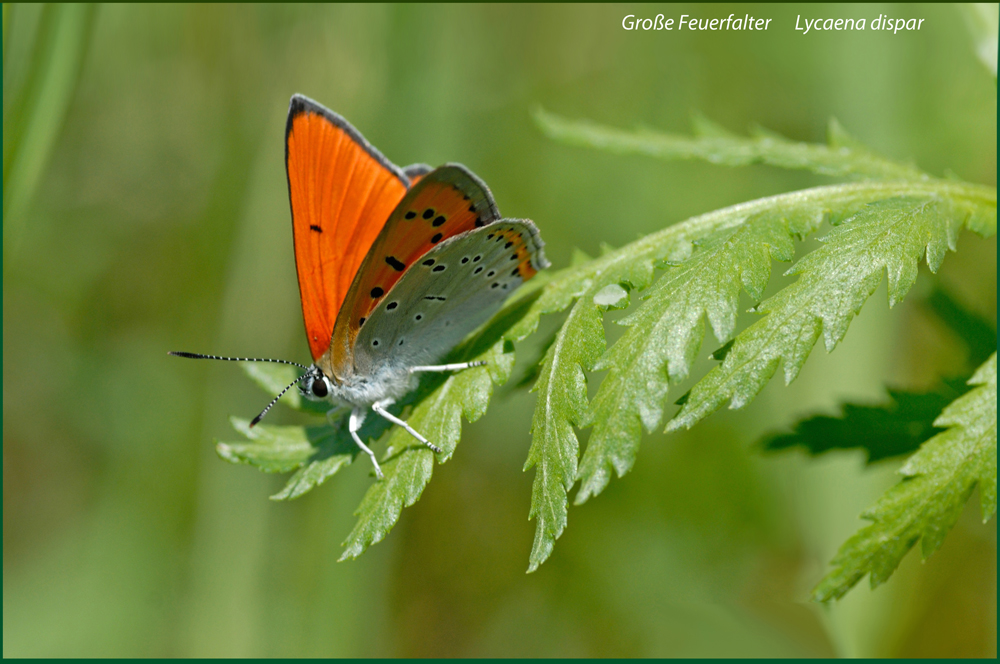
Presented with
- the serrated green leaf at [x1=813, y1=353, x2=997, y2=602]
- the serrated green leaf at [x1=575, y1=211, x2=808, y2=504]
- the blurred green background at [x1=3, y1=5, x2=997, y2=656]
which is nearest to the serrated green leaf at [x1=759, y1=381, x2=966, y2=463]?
the serrated green leaf at [x1=813, y1=353, x2=997, y2=602]

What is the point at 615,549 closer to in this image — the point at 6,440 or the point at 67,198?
the point at 6,440

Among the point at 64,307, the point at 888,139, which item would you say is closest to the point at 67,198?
the point at 64,307

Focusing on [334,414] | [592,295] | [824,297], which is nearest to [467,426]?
[334,414]

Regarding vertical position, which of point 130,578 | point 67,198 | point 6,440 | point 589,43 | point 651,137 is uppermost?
point 589,43

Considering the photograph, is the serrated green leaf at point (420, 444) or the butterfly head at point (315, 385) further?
the butterfly head at point (315, 385)

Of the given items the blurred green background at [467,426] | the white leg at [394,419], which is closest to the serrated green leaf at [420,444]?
the white leg at [394,419]

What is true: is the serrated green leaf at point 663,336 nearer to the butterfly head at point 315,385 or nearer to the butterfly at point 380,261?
the butterfly at point 380,261

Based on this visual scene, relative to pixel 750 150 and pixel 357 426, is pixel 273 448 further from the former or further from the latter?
pixel 750 150

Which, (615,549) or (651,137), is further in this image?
(615,549)
